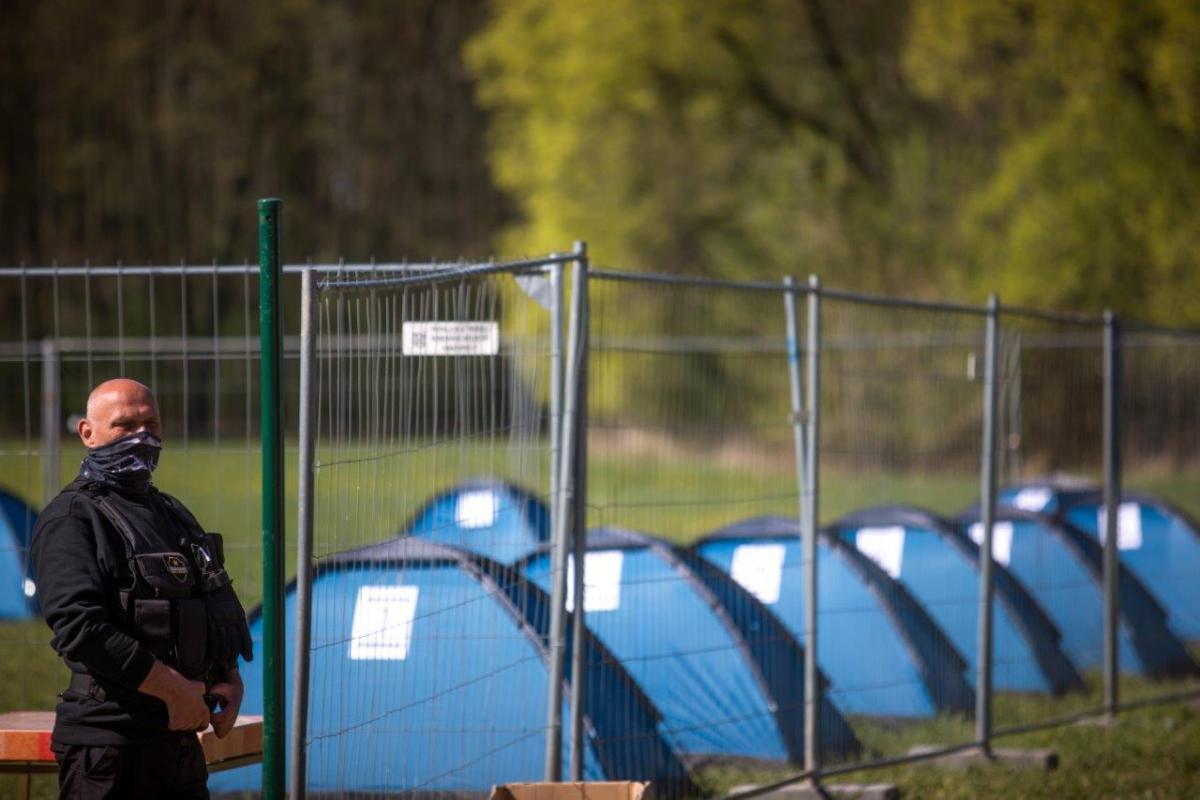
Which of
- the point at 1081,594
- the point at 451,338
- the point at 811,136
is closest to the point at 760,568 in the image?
the point at 1081,594

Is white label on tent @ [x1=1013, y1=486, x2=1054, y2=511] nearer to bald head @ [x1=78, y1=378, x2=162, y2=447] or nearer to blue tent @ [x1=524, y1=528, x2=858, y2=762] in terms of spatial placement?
blue tent @ [x1=524, y1=528, x2=858, y2=762]

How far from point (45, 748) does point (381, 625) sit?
3.49 ft

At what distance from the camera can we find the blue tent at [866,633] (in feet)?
30.2

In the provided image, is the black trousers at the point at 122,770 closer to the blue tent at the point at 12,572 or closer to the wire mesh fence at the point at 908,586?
the wire mesh fence at the point at 908,586

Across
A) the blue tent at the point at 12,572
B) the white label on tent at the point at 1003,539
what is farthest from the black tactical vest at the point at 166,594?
the blue tent at the point at 12,572

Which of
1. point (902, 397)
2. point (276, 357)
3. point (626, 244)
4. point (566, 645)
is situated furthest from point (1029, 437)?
point (626, 244)

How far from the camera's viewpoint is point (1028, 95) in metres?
28.3

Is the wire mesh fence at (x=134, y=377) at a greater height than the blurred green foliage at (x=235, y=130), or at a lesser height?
lesser

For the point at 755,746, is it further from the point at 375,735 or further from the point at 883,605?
the point at 375,735

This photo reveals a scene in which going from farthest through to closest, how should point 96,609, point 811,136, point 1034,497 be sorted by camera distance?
point 811,136
point 1034,497
point 96,609

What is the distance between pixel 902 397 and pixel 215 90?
38.4m

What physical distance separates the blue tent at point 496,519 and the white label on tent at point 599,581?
0.28 meters

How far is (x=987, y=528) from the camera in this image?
8945 millimetres

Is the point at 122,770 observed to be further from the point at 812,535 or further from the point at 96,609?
the point at 812,535
